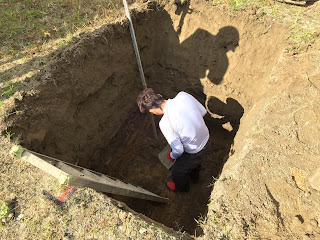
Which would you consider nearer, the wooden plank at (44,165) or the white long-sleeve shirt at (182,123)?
the wooden plank at (44,165)

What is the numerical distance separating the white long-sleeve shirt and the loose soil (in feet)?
2.02

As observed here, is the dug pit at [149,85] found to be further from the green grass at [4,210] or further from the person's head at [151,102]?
the person's head at [151,102]

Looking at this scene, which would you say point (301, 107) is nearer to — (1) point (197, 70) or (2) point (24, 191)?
(1) point (197, 70)

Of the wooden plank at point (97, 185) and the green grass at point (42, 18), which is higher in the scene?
the green grass at point (42, 18)

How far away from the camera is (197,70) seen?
4305 millimetres

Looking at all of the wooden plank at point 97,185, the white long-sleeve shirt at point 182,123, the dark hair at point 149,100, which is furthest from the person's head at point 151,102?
the wooden plank at point 97,185

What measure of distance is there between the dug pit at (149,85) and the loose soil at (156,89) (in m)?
0.02

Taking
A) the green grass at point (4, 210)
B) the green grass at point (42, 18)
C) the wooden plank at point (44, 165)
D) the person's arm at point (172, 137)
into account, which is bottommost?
the green grass at point (4, 210)

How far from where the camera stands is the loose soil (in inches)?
122

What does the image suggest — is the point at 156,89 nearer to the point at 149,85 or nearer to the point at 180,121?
the point at 149,85

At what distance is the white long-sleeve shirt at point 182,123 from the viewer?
2.50m

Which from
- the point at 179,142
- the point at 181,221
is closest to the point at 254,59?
the point at 179,142

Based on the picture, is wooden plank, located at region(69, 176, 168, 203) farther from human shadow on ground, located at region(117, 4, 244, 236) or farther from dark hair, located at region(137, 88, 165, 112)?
human shadow on ground, located at region(117, 4, 244, 236)

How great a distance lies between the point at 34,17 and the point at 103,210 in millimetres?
3829
